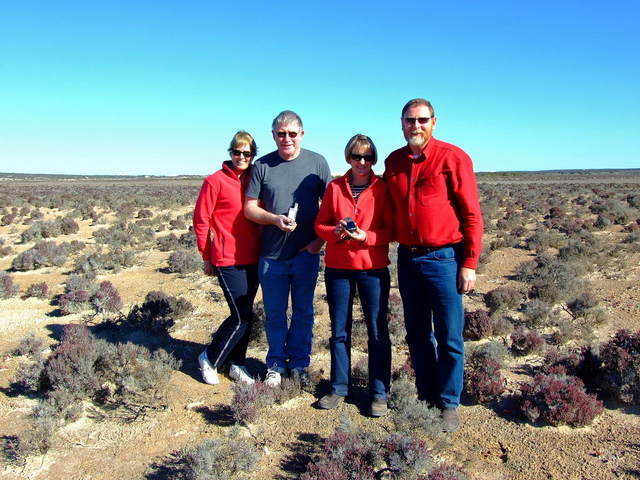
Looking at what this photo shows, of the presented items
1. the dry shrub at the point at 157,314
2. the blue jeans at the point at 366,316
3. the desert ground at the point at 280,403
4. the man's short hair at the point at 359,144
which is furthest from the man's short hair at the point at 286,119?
the dry shrub at the point at 157,314

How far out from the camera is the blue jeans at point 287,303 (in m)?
3.93

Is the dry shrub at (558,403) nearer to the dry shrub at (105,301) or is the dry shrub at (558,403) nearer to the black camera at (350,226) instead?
the black camera at (350,226)

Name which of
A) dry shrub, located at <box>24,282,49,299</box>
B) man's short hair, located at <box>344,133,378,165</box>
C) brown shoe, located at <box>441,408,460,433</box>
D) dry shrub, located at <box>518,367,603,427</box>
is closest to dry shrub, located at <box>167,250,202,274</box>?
dry shrub, located at <box>24,282,49,299</box>

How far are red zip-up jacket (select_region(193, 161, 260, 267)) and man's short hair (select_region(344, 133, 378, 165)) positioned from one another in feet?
3.54

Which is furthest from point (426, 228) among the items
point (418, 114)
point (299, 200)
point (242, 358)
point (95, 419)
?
point (95, 419)

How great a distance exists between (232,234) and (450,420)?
2.25 meters

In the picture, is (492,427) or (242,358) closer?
(492,427)

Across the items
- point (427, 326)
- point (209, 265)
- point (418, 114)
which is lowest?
point (427, 326)

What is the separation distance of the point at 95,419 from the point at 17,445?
0.57 m

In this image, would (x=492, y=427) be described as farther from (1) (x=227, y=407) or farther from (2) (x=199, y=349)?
(2) (x=199, y=349)

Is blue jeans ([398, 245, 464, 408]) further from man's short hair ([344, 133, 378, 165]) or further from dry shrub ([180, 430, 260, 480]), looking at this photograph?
dry shrub ([180, 430, 260, 480])

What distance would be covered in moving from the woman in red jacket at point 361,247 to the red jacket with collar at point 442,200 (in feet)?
0.89

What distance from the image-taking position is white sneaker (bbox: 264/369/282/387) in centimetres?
411

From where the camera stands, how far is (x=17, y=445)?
3.38 meters
